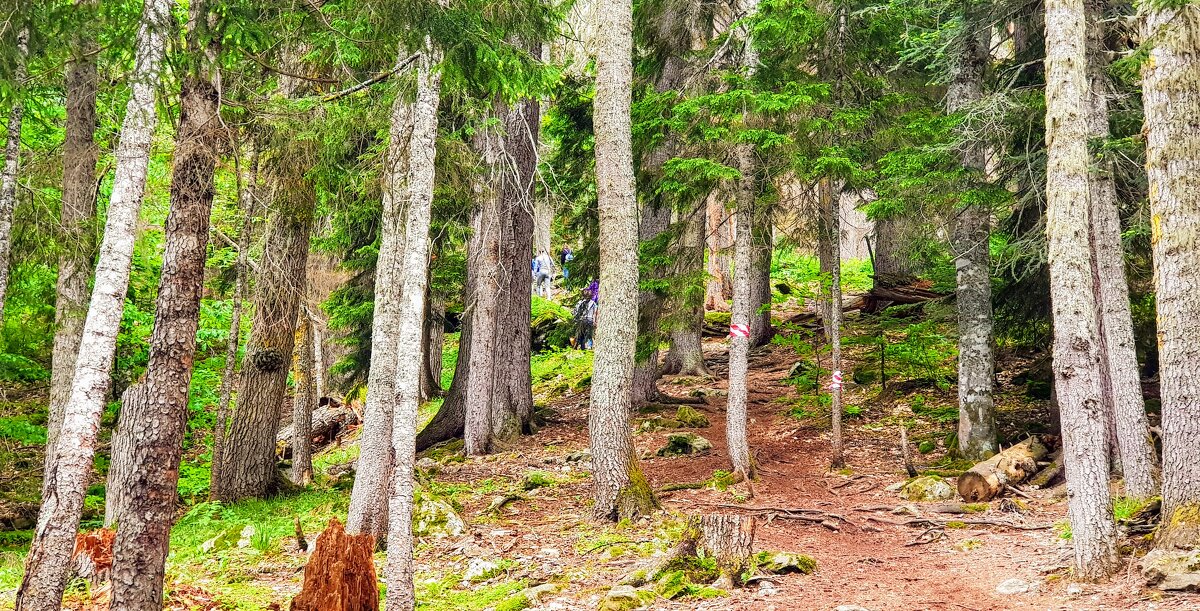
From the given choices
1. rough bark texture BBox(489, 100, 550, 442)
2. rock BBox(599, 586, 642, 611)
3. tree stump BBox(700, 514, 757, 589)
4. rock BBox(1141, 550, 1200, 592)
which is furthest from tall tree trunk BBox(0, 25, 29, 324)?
rock BBox(1141, 550, 1200, 592)

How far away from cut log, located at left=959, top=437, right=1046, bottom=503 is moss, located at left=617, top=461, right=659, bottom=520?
162 inches

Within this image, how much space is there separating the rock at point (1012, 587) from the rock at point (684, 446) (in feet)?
20.2

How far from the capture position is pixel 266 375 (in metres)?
12.3

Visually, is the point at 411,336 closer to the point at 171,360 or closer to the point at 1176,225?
the point at 171,360

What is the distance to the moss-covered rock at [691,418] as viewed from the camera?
14.8 m

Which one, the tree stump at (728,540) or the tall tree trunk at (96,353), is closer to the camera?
the tall tree trunk at (96,353)

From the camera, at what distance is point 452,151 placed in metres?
9.88

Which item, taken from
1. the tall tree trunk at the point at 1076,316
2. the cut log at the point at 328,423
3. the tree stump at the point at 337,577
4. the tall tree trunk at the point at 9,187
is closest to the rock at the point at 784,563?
the tall tree trunk at the point at 1076,316

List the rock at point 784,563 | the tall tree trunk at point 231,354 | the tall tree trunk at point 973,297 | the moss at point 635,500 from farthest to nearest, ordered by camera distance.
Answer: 1. the tall tree trunk at point 973,297
2. the tall tree trunk at point 231,354
3. the moss at point 635,500
4. the rock at point 784,563

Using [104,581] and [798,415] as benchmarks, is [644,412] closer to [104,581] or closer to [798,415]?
[798,415]

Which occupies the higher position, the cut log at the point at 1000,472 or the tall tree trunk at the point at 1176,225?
the tall tree trunk at the point at 1176,225

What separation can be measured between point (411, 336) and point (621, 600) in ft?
9.83

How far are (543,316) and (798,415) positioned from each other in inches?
405

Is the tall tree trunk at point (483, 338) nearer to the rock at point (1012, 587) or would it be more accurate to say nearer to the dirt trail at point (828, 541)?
the dirt trail at point (828, 541)
